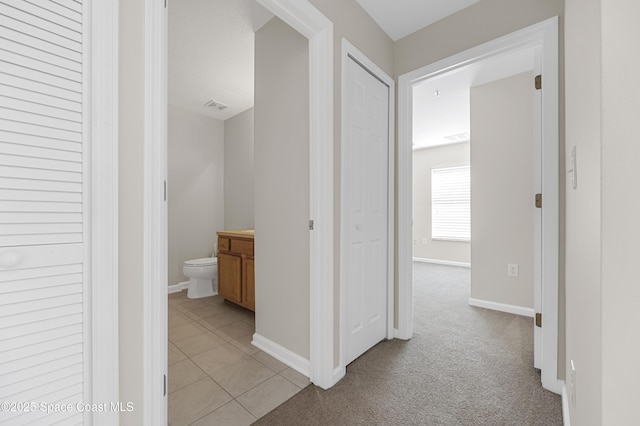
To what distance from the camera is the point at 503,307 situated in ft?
9.46

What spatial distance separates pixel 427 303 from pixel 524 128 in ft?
7.31

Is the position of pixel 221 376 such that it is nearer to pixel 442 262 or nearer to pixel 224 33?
pixel 224 33

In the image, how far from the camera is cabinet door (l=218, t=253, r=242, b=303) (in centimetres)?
287

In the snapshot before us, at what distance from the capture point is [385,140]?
225 centimetres

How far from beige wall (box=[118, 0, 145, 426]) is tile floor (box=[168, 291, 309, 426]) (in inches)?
26.5

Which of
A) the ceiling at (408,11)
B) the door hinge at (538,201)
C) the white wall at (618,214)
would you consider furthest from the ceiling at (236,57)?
the white wall at (618,214)

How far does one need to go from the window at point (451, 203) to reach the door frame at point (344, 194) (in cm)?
390

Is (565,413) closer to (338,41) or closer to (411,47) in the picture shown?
(338,41)

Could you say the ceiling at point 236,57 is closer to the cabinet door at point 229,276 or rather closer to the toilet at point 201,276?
the cabinet door at point 229,276

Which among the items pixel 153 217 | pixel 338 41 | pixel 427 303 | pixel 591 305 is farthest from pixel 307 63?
pixel 427 303

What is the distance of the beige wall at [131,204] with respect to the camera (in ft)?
2.81
